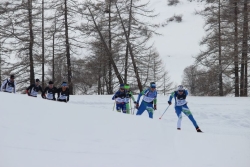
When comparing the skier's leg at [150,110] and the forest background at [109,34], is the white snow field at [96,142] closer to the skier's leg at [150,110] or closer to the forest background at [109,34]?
the skier's leg at [150,110]

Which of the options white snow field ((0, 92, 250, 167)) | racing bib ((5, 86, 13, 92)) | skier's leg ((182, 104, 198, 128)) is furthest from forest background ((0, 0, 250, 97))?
white snow field ((0, 92, 250, 167))

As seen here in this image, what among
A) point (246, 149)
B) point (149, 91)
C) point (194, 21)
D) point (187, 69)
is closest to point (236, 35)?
point (149, 91)

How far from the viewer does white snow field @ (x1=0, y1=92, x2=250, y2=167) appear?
400cm

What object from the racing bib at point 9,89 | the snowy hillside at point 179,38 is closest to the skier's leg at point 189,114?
the racing bib at point 9,89

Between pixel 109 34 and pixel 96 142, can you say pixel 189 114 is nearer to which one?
pixel 96 142

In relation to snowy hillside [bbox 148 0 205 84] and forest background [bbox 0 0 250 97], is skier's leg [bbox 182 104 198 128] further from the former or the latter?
snowy hillside [bbox 148 0 205 84]

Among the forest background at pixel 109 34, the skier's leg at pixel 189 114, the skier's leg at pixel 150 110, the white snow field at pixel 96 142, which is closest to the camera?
the white snow field at pixel 96 142

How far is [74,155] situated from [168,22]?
46.8 metres

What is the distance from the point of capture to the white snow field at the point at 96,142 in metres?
4.00

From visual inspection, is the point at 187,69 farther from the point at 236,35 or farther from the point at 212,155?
the point at 212,155

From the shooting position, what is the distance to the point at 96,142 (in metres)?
4.90

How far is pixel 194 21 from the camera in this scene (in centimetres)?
4659

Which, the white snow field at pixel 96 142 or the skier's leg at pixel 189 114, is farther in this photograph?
the skier's leg at pixel 189 114

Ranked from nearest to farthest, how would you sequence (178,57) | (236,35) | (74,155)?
(74,155) → (236,35) → (178,57)
